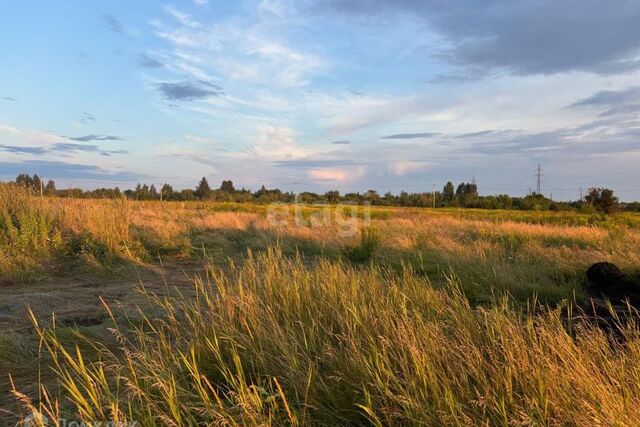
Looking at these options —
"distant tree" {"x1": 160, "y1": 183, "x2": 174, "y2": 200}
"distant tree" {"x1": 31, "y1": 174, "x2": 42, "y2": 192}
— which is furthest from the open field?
"distant tree" {"x1": 160, "y1": 183, "x2": 174, "y2": 200}

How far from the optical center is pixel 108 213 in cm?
1138

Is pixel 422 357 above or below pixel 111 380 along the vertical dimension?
above

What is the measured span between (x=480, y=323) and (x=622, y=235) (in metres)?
15.4

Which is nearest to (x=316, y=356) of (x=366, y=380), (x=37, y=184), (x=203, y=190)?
(x=366, y=380)

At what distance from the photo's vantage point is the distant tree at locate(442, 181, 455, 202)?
7051cm

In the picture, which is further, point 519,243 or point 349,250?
point 519,243

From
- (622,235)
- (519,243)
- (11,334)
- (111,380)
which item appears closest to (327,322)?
(111,380)

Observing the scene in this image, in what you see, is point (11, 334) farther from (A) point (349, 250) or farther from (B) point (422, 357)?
(A) point (349, 250)

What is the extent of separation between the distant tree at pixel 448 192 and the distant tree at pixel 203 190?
37.2 metres

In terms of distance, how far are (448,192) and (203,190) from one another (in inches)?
1616

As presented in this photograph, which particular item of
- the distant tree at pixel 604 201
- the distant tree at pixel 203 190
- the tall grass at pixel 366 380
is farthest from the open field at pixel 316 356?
the distant tree at pixel 203 190

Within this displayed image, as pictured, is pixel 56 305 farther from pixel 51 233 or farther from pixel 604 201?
pixel 604 201

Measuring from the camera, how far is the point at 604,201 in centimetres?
4553

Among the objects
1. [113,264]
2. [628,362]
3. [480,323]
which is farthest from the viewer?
[113,264]
